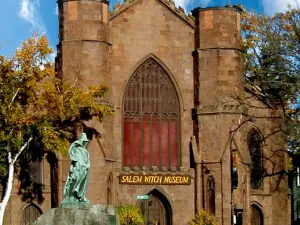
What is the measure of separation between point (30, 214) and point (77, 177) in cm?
2040

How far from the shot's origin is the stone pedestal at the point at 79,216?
108ft

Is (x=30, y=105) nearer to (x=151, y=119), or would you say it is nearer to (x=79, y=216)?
(x=151, y=119)

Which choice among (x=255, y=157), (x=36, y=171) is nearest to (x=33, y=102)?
(x=36, y=171)

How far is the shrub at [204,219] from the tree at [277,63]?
5500mm

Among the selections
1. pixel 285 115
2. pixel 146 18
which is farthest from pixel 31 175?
pixel 285 115

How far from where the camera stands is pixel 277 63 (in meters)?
49.2

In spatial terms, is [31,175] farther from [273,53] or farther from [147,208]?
[273,53]

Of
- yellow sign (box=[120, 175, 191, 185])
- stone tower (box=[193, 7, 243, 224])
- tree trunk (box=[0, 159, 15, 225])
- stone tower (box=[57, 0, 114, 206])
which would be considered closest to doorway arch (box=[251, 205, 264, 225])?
stone tower (box=[193, 7, 243, 224])

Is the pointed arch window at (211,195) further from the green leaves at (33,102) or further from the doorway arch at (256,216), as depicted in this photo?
the green leaves at (33,102)

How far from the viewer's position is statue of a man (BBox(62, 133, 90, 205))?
1324 inches

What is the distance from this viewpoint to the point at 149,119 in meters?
54.7

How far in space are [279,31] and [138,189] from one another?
12.9 metres

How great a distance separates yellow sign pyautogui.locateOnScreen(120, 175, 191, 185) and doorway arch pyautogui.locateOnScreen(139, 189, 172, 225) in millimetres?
611

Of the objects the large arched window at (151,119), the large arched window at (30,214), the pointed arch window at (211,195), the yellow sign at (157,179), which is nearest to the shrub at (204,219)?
the pointed arch window at (211,195)
